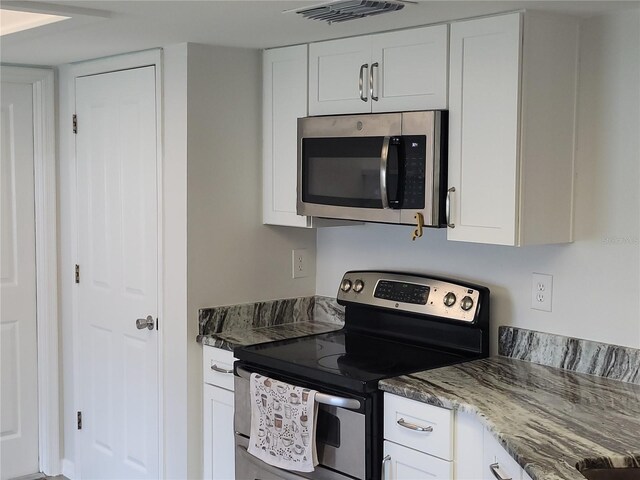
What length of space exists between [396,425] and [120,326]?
5.06 feet

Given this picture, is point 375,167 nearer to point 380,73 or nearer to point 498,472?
point 380,73

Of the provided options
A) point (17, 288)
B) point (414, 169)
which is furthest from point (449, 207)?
point (17, 288)

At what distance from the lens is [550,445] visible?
207cm

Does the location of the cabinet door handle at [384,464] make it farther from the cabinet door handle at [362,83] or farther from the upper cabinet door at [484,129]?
the cabinet door handle at [362,83]

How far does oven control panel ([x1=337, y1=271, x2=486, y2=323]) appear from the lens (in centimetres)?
301

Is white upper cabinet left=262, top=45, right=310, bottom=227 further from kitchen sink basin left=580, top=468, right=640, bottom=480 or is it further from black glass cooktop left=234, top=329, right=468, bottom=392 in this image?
kitchen sink basin left=580, top=468, right=640, bottom=480

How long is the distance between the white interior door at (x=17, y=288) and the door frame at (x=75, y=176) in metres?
0.19

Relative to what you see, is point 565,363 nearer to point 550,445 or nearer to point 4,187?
point 550,445

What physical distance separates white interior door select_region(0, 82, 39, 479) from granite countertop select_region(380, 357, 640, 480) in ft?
7.09

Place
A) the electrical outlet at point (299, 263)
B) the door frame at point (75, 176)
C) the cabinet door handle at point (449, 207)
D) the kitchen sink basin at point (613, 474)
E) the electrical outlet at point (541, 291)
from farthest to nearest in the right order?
1. the electrical outlet at point (299, 263)
2. the door frame at point (75, 176)
3. the electrical outlet at point (541, 291)
4. the cabinet door handle at point (449, 207)
5. the kitchen sink basin at point (613, 474)

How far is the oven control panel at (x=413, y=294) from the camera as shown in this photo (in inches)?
118

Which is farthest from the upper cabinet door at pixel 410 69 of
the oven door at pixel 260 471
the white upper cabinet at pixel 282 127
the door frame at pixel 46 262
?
the door frame at pixel 46 262

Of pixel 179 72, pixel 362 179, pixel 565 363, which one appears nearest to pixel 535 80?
pixel 362 179

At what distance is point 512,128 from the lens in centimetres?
255
